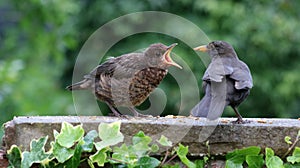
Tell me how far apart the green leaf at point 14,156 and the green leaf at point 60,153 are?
165mm

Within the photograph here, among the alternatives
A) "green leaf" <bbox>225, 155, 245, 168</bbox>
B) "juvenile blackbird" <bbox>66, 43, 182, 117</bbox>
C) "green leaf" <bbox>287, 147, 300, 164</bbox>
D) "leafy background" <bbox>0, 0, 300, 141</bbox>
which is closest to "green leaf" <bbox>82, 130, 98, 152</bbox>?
"green leaf" <bbox>225, 155, 245, 168</bbox>

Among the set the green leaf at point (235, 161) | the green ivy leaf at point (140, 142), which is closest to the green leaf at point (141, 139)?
the green ivy leaf at point (140, 142)

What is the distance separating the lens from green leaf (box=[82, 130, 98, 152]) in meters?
2.90

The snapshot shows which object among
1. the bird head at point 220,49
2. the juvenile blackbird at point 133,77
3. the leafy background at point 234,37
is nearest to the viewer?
the juvenile blackbird at point 133,77

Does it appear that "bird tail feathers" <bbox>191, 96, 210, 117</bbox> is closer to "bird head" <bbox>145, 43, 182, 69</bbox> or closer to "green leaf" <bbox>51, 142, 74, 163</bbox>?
"bird head" <bbox>145, 43, 182, 69</bbox>

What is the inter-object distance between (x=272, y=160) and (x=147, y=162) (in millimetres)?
589

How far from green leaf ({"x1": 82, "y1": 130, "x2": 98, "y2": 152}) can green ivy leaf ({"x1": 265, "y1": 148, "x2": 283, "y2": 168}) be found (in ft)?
2.65

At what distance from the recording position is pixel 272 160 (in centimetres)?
298

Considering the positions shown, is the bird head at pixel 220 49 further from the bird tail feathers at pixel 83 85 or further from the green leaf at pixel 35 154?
the green leaf at pixel 35 154

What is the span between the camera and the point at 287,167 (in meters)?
3.02

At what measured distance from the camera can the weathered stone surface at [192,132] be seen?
2.98m

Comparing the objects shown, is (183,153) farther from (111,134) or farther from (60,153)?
(60,153)

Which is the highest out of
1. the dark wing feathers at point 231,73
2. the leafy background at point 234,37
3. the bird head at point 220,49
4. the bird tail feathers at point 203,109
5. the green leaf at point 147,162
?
the leafy background at point 234,37

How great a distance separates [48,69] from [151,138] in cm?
979
